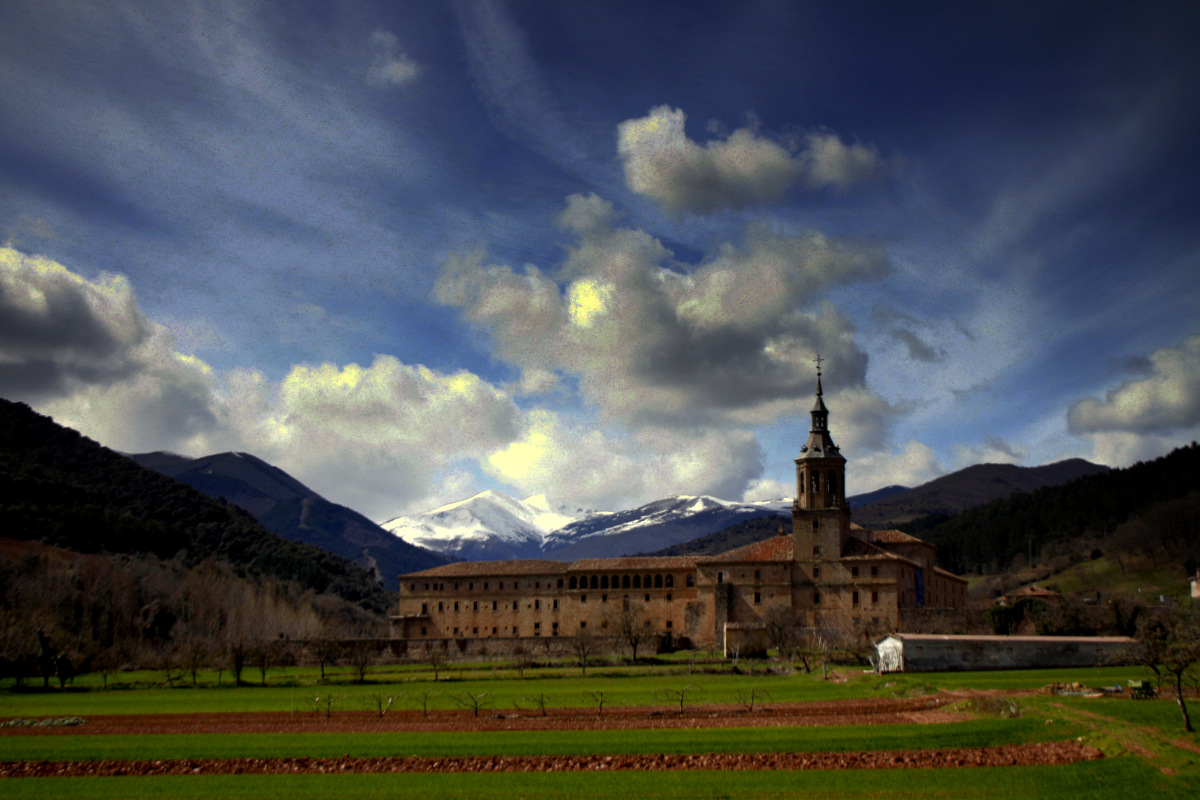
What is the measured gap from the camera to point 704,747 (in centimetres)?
2802

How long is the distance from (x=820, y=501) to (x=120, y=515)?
4102 inches

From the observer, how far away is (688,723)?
33.5 m

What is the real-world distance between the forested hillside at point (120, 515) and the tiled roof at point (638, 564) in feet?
207

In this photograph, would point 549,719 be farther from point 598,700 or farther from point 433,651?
point 433,651

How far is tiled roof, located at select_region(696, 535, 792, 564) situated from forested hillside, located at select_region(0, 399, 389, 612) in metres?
80.0

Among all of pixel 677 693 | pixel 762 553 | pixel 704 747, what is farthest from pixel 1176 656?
pixel 762 553

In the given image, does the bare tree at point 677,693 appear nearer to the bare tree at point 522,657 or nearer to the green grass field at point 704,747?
the green grass field at point 704,747

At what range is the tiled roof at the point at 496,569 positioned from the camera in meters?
97.9

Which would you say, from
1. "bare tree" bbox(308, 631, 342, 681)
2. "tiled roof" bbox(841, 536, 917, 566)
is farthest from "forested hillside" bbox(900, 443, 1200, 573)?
"bare tree" bbox(308, 631, 342, 681)

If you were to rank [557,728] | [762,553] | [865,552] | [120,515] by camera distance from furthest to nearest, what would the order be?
1. [120,515]
2. [762,553]
3. [865,552]
4. [557,728]

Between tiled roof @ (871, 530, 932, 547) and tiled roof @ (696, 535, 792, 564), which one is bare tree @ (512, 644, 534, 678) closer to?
tiled roof @ (696, 535, 792, 564)

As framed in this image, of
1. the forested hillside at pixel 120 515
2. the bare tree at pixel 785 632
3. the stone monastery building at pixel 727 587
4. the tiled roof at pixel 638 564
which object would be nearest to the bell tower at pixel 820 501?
the stone monastery building at pixel 727 587

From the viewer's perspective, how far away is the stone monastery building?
79.1m

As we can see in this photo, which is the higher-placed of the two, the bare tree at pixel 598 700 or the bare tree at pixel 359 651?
the bare tree at pixel 598 700
